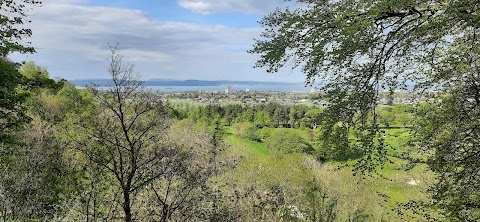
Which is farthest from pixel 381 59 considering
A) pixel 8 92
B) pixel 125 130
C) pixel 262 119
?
pixel 262 119

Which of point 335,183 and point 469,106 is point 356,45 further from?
point 335,183

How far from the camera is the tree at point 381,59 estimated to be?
4386 mm

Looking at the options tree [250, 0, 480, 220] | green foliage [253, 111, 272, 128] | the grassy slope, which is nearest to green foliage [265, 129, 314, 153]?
green foliage [253, 111, 272, 128]

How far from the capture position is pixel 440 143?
5.79 metres

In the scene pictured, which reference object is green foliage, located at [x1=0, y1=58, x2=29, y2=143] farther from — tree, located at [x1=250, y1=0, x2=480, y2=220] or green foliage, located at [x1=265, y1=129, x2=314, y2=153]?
green foliage, located at [x1=265, y1=129, x2=314, y2=153]

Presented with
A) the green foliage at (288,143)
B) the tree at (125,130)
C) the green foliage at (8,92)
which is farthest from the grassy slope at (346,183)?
the green foliage at (288,143)

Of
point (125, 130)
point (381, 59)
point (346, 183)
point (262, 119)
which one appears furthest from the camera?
point (262, 119)

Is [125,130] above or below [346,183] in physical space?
above

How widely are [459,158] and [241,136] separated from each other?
2201 inches

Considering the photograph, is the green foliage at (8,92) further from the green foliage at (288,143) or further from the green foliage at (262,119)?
the green foliage at (262,119)

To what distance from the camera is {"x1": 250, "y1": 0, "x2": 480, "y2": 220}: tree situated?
4.39m

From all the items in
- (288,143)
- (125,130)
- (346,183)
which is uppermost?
(125,130)

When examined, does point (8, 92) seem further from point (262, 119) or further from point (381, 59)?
point (262, 119)

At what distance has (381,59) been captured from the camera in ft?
16.3
